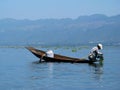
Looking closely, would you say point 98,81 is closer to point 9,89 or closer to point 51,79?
point 51,79

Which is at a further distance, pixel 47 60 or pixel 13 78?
pixel 47 60

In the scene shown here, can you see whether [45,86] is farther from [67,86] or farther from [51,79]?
[51,79]

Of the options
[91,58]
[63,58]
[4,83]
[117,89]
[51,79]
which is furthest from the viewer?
[63,58]

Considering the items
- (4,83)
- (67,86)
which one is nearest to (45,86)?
(67,86)

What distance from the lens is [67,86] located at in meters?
26.9

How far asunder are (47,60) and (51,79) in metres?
17.5

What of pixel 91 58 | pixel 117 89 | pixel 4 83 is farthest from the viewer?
pixel 91 58

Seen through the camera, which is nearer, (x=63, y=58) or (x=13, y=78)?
(x=13, y=78)

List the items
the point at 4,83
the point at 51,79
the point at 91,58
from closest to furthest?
the point at 4,83
the point at 51,79
the point at 91,58

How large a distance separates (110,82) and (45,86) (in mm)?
4674

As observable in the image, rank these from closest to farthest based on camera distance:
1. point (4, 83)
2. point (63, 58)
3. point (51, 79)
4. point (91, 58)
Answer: point (4, 83) → point (51, 79) → point (91, 58) → point (63, 58)

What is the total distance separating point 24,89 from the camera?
84.2 feet

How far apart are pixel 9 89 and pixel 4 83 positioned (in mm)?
2781

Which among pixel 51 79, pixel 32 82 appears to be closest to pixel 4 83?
pixel 32 82
